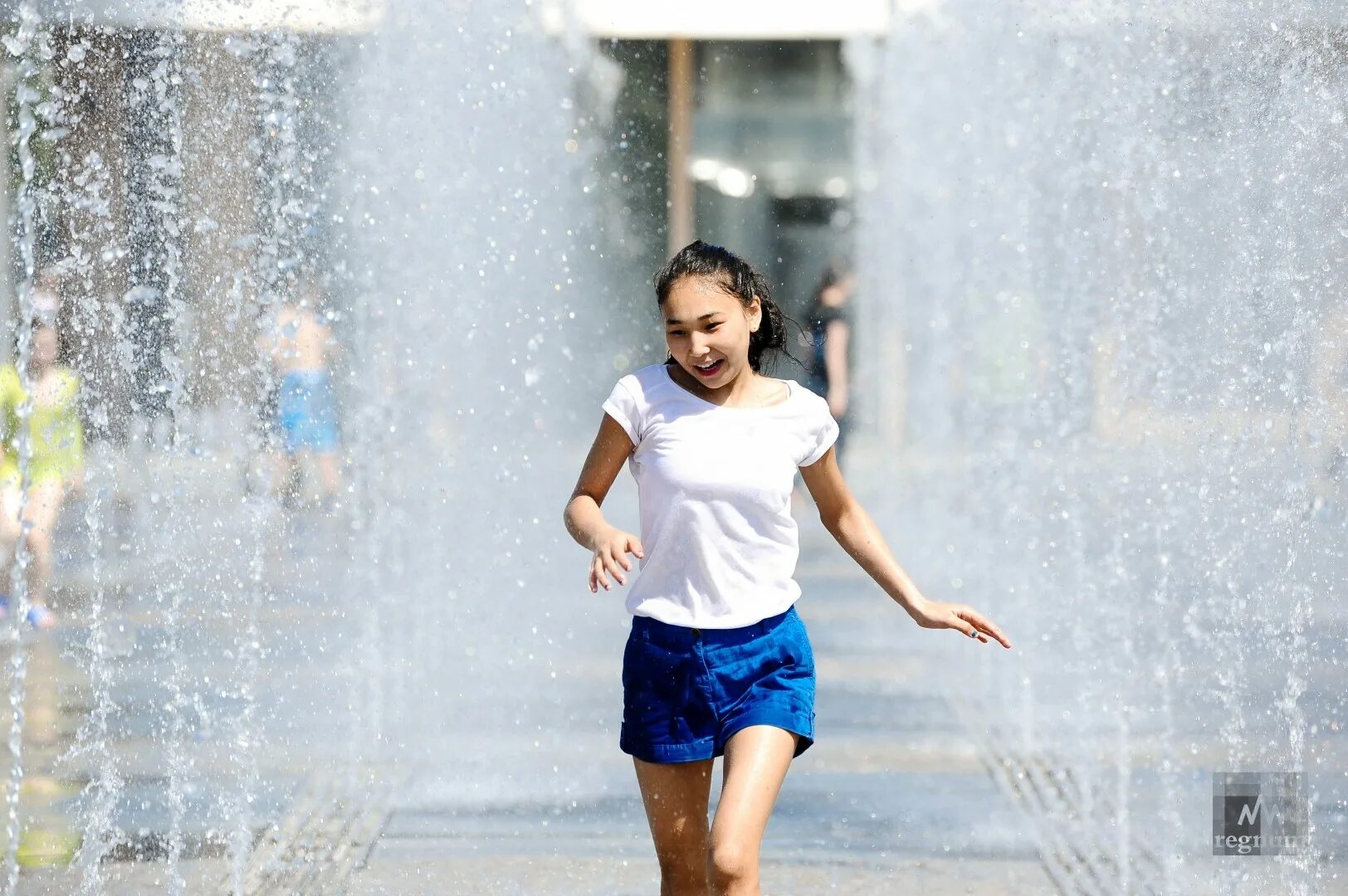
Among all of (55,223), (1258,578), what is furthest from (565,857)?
(55,223)

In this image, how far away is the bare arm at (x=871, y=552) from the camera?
2766 mm

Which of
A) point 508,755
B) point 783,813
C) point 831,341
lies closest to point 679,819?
point 783,813

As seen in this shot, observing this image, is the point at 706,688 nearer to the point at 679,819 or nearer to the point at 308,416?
the point at 679,819

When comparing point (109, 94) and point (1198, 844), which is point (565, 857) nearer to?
point (1198, 844)

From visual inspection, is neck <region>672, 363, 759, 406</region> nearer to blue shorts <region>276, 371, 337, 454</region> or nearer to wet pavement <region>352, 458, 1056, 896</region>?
wet pavement <region>352, 458, 1056, 896</region>

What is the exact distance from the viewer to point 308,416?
8531mm

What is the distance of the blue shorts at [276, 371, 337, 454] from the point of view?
859 centimetres

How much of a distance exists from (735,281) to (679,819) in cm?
86

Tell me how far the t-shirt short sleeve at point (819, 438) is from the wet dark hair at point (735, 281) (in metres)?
0.11

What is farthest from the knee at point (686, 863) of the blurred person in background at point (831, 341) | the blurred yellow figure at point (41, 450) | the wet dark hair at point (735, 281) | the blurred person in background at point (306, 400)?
the blurred person in background at point (831, 341)

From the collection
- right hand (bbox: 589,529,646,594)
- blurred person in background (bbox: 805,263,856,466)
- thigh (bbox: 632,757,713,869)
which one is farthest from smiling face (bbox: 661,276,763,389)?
blurred person in background (bbox: 805,263,856,466)

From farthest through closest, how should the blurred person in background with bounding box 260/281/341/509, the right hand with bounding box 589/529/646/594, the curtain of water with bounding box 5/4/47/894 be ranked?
the blurred person in background with bounding box 260/281/341/509
the curtain of water with bounding box 5/4/47/894
the right hand with bounding box 589/529/646/594

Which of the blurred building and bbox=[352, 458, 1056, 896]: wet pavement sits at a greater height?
the blurred building

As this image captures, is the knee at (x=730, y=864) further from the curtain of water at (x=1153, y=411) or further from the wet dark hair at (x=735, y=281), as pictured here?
the curtain of water at (x=1153, y=411)
